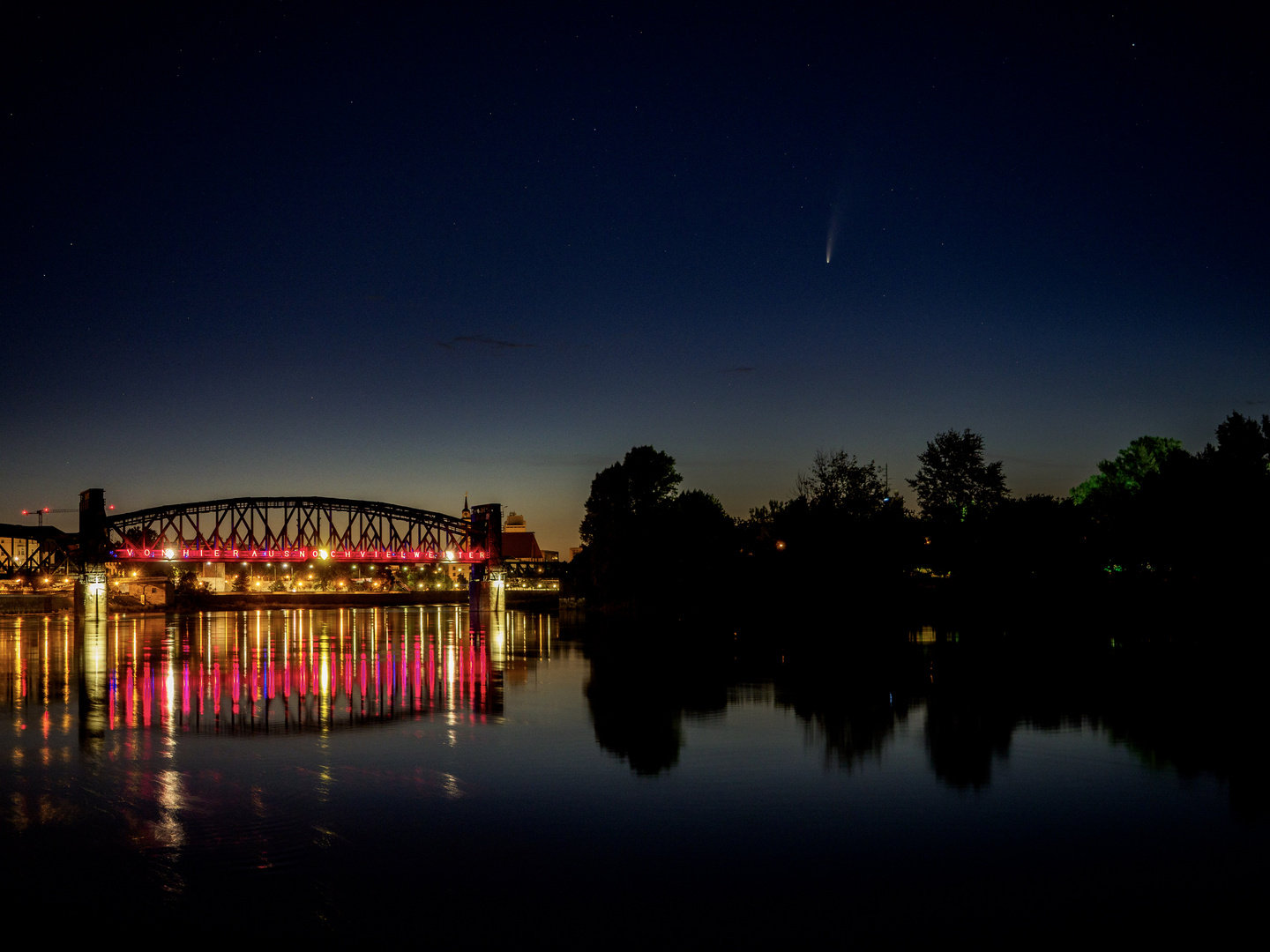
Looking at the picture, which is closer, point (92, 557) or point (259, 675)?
point (259, 675)

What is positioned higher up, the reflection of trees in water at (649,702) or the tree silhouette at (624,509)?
the tree silhouette at (624,509)

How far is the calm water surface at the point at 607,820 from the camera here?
1266 centimetres

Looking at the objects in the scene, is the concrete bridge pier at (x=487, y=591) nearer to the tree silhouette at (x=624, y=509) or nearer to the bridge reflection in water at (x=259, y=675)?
the tree silhouette at (x=624, y=509)

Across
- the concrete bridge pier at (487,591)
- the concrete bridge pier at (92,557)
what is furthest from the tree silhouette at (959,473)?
the concrete bridge pier at (92,557)

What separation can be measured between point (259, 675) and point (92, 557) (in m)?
89.5

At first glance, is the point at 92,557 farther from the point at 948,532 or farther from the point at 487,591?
the point at 948,532

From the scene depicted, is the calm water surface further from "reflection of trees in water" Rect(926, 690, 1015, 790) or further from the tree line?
the tree line

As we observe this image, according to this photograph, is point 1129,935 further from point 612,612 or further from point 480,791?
point 612,612

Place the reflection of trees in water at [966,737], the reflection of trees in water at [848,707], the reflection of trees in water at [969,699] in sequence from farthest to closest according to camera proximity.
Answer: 1. the reflection of trees in water at [848,707]
2. the reflection of trees in water at [969,699]
3. the reflection of trees in water at [966,737]

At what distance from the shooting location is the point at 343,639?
6225cm

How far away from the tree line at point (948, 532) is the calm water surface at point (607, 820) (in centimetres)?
4574

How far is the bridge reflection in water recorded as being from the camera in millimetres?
29422

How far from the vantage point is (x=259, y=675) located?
133 feet

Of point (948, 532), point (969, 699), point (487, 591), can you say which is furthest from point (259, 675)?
point (487, 591)
